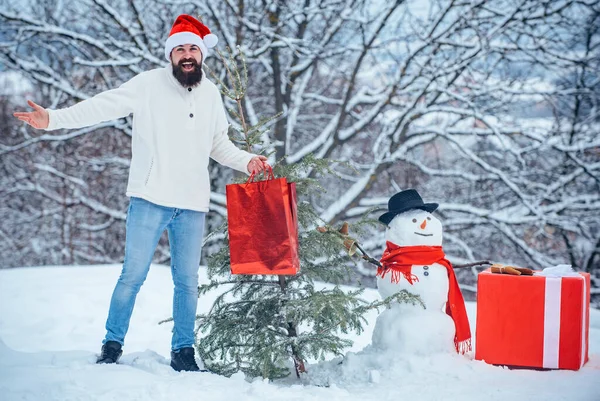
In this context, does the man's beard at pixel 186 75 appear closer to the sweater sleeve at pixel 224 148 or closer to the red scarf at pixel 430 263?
the sweater sleeve at pixel 224 148

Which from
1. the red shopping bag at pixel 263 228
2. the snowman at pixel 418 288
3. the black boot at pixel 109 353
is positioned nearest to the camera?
the red shopping bag at pixel 263 228

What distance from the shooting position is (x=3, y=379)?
8.13 feet

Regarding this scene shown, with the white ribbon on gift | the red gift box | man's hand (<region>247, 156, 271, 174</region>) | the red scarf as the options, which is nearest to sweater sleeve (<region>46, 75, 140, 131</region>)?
man's hand (<region>247, 156, 271, 174</region>)

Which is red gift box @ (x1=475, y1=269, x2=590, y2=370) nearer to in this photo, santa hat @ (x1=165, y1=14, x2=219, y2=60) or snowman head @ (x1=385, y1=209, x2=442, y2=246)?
snowman head @ (x1=385, y1=209, x2=442, y2=246)

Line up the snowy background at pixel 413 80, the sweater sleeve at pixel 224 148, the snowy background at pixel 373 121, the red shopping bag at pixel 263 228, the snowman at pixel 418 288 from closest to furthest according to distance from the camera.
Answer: the red shopping bag at pixel 263 228 < the sweater sleeve at pixel 224 148 < the snowman at pixel 418 288 < the snowy background at pixel 373 121 < the snowy background at pixel 413 80

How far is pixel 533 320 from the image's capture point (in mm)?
3064

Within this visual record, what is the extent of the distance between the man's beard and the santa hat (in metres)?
0.09

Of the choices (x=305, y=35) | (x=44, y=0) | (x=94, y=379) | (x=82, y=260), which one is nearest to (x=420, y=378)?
(x=94, y=379)

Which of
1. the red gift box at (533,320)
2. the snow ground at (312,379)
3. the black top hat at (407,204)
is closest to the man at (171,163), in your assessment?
the snow ground at (312,379)

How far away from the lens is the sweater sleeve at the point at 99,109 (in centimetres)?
272

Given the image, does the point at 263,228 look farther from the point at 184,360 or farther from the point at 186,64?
the point at 186,64

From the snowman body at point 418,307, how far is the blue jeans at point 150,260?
1.08m

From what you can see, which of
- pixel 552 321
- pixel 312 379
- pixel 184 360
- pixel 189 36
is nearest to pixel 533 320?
pixel 552 321

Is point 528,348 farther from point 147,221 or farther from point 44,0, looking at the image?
point 44,0
